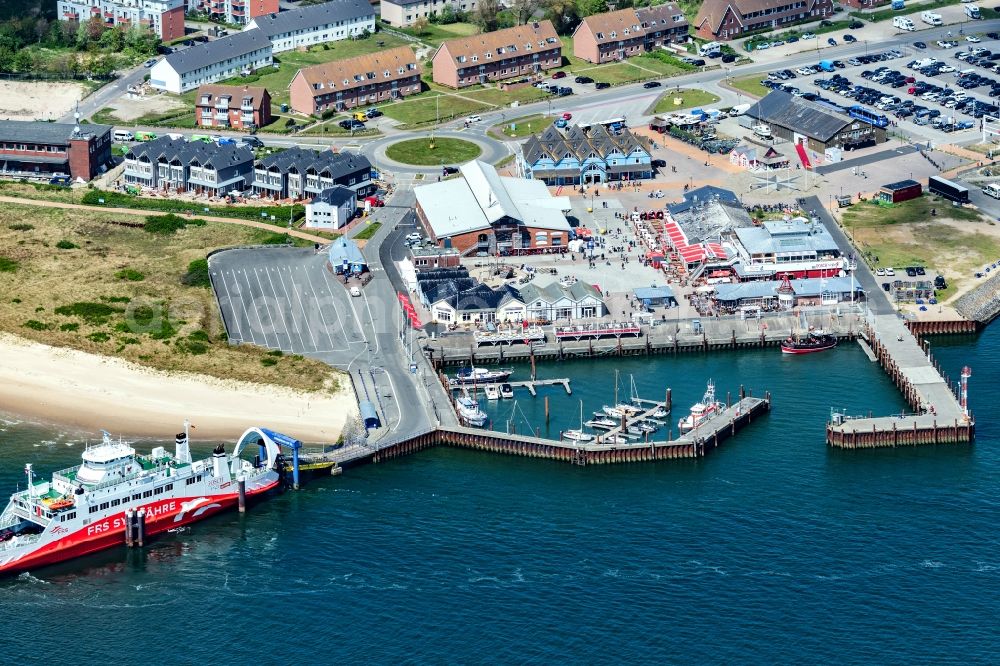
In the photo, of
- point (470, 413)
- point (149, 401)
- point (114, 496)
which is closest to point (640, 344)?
point (470, 413)

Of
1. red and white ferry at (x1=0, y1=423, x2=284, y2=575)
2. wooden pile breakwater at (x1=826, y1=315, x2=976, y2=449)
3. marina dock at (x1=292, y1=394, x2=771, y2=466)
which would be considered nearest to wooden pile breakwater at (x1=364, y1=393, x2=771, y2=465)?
marina dock at (x1=292, y1=394, x2=771, y2=466)

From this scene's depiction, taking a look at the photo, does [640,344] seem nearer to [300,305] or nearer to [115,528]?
[300,305]

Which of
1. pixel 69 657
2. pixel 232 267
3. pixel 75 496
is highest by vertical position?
pixel 232 267

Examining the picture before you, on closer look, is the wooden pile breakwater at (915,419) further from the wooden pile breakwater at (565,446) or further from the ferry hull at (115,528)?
the ferry hull at (115,528)

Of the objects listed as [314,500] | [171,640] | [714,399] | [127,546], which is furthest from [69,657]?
[714,399]

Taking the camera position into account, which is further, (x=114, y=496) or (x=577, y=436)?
(x=577, y=436)

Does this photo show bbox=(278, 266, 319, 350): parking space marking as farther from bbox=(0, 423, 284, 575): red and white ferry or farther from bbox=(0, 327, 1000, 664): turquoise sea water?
bbox=(0, 423, 284, 575): red and white ferry

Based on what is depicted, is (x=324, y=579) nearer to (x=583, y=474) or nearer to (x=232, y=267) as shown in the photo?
(x=583, y=474)
